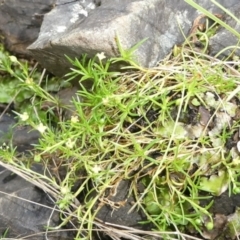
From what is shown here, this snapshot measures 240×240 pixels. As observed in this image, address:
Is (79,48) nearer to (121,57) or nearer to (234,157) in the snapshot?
(121,57)

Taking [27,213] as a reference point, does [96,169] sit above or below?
above

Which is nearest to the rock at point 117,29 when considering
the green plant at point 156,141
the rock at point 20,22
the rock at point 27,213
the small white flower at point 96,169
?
the green plant at point 156,141

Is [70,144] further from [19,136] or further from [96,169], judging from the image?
[19,136]

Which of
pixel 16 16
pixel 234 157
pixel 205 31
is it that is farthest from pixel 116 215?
pixel 16 16

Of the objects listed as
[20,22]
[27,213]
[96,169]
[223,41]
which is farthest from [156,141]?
[20,22]

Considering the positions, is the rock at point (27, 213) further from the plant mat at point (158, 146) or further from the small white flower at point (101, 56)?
the small white flower at point (101, 56)

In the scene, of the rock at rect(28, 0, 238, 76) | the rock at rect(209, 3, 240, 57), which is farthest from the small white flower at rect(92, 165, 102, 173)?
the rock at rect(209, 3, 240, 57)

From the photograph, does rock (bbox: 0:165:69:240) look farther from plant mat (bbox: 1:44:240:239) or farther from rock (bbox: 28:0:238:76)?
rock (bbox: 28:0:238:76)
